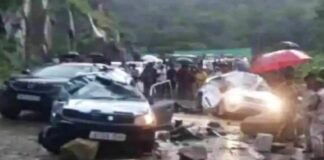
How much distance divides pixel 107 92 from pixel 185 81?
15142 mm

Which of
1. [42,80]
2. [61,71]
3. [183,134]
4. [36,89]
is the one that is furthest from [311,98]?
[61,71]

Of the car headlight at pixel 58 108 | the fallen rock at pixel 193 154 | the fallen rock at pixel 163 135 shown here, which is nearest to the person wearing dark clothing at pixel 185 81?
the fallen rock at pixel 163 135

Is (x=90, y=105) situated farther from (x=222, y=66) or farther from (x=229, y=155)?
(x=222, y=66)

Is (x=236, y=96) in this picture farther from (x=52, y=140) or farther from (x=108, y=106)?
(x=52, y=140)

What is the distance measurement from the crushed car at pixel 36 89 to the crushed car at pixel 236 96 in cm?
506

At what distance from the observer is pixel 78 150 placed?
11508 mm

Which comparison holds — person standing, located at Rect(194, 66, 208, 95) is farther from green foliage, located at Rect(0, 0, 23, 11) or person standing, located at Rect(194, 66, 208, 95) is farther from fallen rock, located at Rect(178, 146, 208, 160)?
fallen rock, located at Rect(178, 146, 208, 160)

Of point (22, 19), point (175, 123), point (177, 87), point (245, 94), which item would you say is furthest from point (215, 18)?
point (175, 123)

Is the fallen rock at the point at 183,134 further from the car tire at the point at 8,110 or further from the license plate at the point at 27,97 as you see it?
the car tire at the point at 8,110

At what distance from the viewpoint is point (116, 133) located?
39.4 ft

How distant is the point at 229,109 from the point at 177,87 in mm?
7154

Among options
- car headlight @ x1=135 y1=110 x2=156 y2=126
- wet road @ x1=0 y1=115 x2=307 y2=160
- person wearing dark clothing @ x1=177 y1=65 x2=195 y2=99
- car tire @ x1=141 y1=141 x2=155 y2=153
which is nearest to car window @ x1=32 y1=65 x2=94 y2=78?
wet road @ x1=0 y1=115 x2=307 y2=160

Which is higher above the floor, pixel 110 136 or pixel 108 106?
pixel 108 106

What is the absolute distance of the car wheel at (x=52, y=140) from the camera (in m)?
12.2
